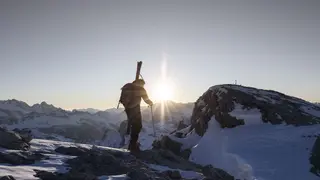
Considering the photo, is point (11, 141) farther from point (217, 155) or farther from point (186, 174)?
point (217, 155)

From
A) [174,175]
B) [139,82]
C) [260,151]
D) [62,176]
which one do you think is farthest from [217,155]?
[62,176]

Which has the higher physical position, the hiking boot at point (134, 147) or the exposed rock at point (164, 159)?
the hiking boot at point (134, 147)

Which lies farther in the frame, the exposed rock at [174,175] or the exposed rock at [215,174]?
the exposed rock at [215,174]

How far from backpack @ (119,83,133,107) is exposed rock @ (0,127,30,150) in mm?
5267

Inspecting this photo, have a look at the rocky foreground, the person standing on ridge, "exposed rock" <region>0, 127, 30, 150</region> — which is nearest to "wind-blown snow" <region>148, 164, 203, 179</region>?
the rocky foreground

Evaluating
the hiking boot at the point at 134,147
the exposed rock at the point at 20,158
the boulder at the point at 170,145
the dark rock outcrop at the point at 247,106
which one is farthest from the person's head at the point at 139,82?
the dark rock outcrop at the point at 247,106

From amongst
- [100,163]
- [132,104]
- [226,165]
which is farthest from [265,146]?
[100,163]

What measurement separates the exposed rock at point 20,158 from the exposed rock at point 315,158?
46.4ft

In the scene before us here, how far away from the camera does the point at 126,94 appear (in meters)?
17.4

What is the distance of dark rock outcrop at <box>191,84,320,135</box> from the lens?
23.7 meters

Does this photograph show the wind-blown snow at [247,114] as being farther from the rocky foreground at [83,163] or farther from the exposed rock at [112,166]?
the exposed rock at [112,166]

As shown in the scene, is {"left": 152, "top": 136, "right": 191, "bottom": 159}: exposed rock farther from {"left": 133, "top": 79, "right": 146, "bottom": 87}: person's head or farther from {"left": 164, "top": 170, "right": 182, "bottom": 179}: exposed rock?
{"left": 164, "top": 170, "right": 182, "bottom": 179}: exposed rock

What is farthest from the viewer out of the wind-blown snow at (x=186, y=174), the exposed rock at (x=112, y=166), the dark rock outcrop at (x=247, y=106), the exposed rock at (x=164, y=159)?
the dark rock outcrop at (x=247, y=106)

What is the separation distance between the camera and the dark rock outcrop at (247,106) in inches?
934
